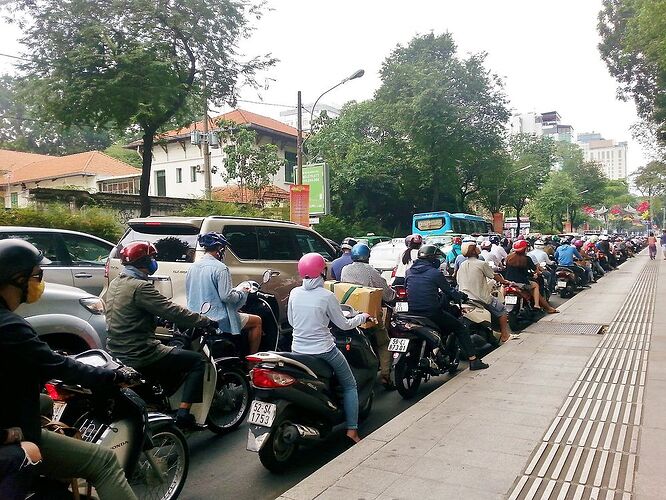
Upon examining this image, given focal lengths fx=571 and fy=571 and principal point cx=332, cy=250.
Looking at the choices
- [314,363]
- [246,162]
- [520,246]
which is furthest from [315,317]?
[246,162]

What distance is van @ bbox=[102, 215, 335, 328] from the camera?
6.99 meters

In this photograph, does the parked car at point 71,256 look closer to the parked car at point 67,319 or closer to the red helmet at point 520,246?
the parked car at point 67,319

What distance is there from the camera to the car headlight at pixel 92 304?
584 centimetres

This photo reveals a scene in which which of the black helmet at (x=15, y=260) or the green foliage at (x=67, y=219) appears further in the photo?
the green foliage at (x=67, y=219)

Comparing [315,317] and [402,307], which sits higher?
[315,317]

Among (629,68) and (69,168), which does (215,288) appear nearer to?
(629,68)

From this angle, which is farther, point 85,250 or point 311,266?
point 85,250

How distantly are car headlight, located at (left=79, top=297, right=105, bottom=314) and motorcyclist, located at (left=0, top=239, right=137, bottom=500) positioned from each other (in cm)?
368

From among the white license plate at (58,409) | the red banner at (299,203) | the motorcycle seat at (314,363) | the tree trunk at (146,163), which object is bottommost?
the motorcycle seat at (314,363)

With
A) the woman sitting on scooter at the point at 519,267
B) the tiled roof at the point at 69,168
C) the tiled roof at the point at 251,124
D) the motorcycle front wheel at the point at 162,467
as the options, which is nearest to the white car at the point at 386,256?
the woman sitting on scooter at the point at 519,267

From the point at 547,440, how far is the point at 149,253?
330cm

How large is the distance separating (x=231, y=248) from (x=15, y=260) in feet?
17.7

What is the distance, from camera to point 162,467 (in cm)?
338

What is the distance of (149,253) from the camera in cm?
420
